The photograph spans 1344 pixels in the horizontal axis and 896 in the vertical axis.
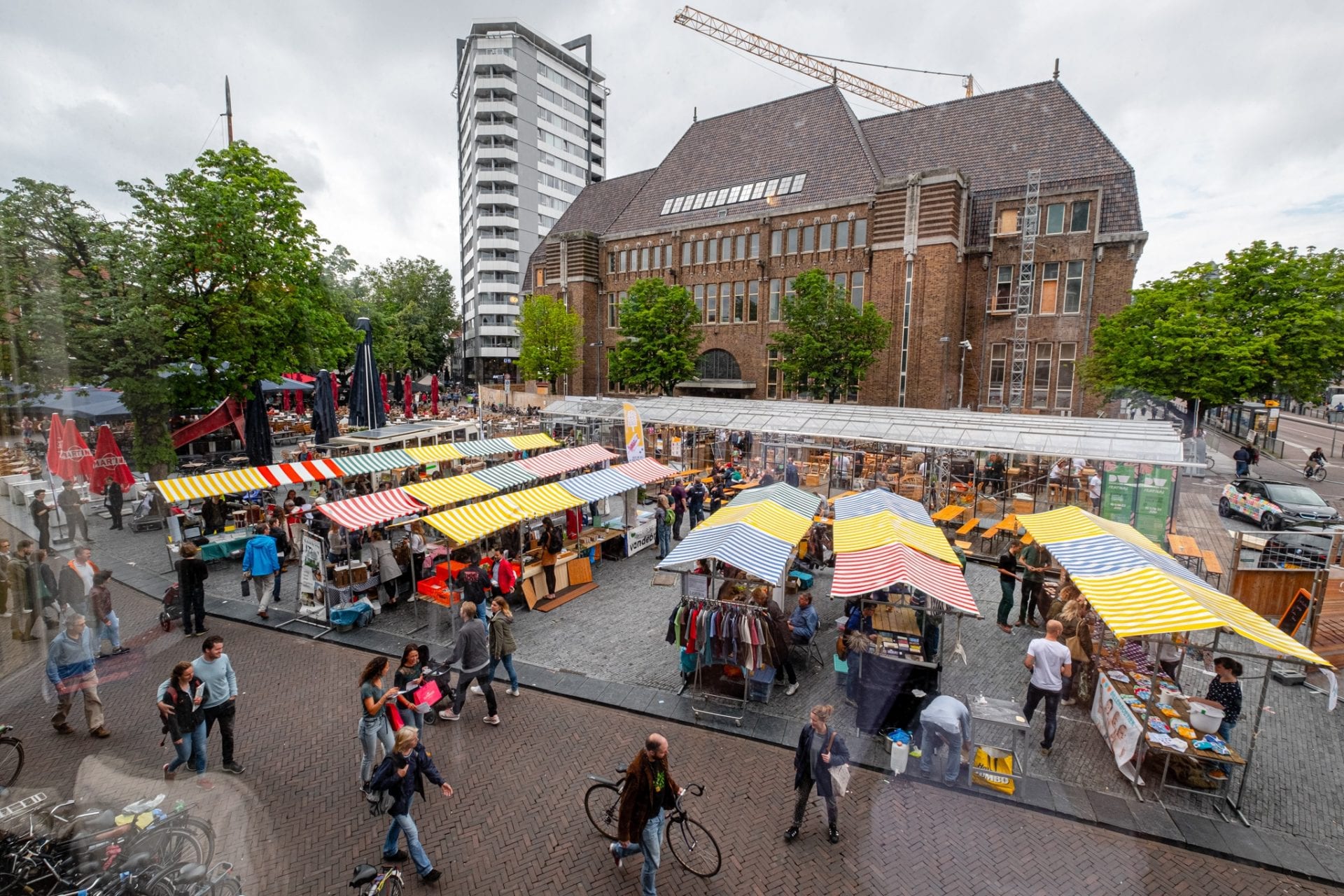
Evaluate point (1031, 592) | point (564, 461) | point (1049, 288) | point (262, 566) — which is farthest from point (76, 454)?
point (1049, 288)

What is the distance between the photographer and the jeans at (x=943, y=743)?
7082mm

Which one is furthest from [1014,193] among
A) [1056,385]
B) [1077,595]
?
[1077,595]

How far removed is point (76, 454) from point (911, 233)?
121 ft

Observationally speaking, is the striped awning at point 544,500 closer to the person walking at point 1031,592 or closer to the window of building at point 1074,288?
the person walking at point 1031,592

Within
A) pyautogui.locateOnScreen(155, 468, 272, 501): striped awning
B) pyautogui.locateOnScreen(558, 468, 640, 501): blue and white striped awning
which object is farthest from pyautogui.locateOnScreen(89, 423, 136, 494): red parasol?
pyautogui.locateOnScreen(558, 468, 640, 501): blue and white striped awning

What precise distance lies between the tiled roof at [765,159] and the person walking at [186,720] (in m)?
38.1

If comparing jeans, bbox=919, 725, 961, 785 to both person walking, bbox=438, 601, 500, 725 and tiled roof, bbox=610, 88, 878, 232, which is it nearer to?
person walking, bbox=438, 601, 500, 725

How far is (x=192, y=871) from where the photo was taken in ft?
16.2

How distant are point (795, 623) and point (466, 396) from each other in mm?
57495

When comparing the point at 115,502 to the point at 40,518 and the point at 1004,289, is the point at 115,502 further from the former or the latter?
the point at 1004,289

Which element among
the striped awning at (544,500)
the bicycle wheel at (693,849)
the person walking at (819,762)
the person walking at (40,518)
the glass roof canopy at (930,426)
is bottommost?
the bicycle wheel at (693,849)

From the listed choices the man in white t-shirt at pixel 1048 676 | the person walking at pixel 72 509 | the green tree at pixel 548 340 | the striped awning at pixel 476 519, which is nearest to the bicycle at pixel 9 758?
the striped awning at pixel 476 519

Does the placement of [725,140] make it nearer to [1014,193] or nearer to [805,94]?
[805,94]

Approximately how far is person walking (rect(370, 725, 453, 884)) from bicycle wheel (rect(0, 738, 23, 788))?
14.3 feet
